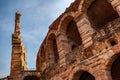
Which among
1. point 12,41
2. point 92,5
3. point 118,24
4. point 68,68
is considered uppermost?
point 92,5

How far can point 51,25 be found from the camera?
1229 cm

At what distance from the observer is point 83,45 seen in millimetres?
9156

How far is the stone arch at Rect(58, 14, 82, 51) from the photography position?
11.2 m

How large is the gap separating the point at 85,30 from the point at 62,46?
6.51 feet

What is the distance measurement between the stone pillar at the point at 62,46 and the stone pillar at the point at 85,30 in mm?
1593

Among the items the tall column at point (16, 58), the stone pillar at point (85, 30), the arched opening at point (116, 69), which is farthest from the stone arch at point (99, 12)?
the tall column at point (16, 58)

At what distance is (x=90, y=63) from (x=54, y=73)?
9.19 feet

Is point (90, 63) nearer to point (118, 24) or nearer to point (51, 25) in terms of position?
point (118, 24)

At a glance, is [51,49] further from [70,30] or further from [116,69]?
[116,69]

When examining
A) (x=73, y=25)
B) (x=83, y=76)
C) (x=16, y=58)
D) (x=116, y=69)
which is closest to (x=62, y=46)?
(x=73, y=25)

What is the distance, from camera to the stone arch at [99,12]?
1020cm

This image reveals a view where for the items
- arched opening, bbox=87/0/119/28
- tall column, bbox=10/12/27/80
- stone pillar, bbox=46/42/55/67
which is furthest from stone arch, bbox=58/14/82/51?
tall column, bbox=10/12/27/80

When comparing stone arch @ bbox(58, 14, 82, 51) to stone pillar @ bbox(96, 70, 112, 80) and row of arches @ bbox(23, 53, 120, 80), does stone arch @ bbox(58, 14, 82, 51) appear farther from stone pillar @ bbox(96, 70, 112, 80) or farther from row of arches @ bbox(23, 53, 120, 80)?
stone pillar @ bbox(96, 70, 112, 80)

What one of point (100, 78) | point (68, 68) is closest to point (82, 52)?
point (68, 68)
